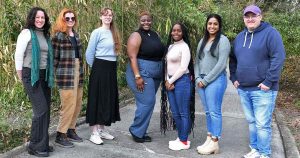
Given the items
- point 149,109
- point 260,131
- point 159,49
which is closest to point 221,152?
point 260,131

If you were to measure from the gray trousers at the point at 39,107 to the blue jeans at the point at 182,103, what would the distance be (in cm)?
146

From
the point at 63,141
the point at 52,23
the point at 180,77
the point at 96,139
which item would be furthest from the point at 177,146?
the point at 52,23

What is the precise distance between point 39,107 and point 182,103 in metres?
1.65

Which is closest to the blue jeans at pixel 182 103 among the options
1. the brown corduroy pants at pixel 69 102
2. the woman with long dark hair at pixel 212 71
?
the woman with long dark hair at pixel 212 71

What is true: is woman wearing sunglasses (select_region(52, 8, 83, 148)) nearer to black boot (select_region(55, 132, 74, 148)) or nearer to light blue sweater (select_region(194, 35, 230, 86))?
black boot (select_region(55, 132, 74, 148))

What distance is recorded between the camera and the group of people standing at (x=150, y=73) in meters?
4.21

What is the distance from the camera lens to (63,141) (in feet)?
16.0

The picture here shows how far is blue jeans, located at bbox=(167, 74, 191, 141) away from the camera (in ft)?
15.5

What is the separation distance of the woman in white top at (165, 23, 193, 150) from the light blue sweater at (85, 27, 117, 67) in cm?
71

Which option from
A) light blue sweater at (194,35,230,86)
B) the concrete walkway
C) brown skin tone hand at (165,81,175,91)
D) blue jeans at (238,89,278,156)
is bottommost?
the concrete walkway

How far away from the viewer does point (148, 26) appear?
16.0 feet

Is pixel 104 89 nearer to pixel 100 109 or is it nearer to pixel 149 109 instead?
pixel 100 109

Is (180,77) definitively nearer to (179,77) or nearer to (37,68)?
(179,77)

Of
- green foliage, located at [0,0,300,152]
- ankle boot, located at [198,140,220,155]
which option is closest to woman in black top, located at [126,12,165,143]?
ankle boot, located at [198,140,220,155]
